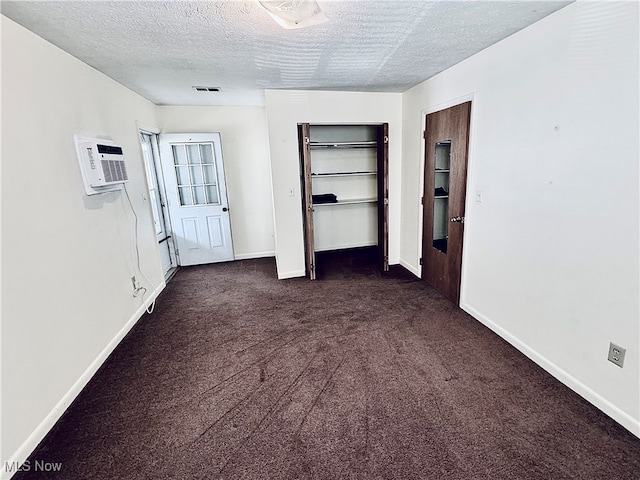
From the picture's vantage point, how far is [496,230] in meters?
2.55

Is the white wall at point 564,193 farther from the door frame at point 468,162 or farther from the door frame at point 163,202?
the door frame at point 163,202

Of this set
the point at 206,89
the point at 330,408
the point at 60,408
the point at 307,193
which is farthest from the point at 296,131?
the point at 60,408

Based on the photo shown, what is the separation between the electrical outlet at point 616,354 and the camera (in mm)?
1684

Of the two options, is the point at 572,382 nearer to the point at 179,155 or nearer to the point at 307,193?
the point at 307,193

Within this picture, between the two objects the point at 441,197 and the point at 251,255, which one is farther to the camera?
the point at 251,255

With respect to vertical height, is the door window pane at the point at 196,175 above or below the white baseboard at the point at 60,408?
above

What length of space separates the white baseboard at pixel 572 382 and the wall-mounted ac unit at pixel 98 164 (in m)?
3.41

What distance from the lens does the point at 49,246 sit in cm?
193

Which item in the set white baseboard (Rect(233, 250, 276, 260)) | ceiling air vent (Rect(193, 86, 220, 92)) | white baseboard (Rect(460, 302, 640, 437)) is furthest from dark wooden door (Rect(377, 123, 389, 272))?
ceiling air vent (Rect(193, 86, 220, 92))

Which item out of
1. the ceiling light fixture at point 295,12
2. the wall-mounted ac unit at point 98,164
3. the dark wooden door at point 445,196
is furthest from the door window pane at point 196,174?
the ceiling light fixture at point 295,12

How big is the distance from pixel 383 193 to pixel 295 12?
2.65m

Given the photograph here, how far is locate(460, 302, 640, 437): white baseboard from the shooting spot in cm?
167

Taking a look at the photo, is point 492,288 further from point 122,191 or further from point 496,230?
point 122,191

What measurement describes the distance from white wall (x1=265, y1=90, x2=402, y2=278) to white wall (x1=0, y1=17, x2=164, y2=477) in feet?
5.49
